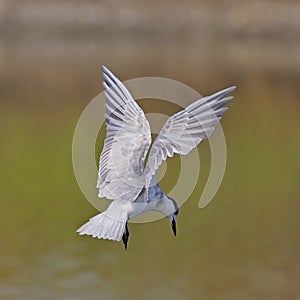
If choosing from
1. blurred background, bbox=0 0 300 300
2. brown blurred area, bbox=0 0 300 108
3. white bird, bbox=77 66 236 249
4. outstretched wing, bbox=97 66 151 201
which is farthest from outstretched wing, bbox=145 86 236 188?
brown blurred area, bbox=0 0 300 108

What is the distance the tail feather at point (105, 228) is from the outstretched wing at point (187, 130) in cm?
25

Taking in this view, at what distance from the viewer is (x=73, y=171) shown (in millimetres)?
15781

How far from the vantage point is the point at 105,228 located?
6004mm

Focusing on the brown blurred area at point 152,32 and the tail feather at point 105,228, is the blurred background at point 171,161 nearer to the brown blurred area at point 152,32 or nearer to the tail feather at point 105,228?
the brown blurred area at point 152,32

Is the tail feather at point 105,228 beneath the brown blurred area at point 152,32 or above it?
beneath

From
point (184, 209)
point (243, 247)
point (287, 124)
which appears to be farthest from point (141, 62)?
point (243, 247)

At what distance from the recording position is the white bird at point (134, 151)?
6109 mm

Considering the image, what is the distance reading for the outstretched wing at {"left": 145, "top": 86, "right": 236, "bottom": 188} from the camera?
6.13 m

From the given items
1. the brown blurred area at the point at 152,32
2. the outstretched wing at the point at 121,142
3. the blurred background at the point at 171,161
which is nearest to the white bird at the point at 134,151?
the outstretched wing at the point at 121,142

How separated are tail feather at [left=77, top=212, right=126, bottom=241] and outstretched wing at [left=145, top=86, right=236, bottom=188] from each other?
0.83ft

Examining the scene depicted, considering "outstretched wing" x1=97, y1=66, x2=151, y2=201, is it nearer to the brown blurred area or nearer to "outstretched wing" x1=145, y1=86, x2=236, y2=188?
"outstretched wing" x1=145, y1=86, x2=236, y2=188

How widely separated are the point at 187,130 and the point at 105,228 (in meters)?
0.70

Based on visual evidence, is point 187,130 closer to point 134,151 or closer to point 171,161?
point 134,151

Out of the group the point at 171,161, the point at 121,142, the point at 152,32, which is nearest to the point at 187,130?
the point at 121,142
